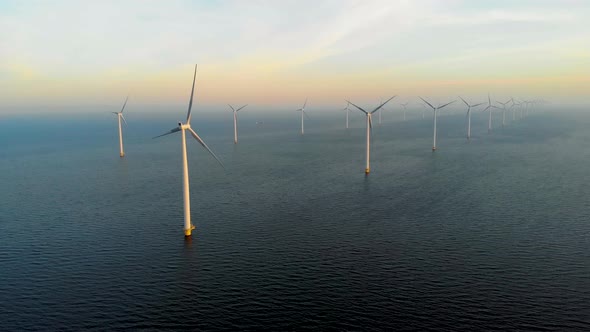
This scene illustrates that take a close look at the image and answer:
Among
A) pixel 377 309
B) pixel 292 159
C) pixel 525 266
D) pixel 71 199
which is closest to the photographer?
pixel 377 309

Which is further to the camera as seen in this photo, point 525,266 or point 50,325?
point 525,266

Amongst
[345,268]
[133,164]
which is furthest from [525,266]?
[133,164]

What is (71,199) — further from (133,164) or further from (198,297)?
(198,297)

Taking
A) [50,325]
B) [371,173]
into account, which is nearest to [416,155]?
[371,173]

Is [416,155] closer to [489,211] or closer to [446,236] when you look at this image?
[489,211]

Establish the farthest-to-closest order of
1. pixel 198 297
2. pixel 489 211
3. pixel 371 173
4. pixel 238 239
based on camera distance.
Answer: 1. pixel 371 173
2. pixel 489 211
3. pixel 238 239
4. pixel 198 297

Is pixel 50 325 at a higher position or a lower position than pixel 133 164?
lower
